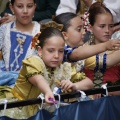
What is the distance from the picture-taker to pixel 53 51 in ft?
10.6

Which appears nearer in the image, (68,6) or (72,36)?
(72,36)

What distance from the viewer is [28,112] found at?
3.33 meters

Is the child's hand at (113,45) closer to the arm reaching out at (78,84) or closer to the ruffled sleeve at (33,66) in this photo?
the arm reaching out at (78,84)

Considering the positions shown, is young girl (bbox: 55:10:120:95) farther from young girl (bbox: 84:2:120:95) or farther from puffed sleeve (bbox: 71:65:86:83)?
puffed sleeve (bbox: 71:65:86:83)

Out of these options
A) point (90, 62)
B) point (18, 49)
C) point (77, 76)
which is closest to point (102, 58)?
point (90, 62)

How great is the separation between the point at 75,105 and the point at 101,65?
0.90 m

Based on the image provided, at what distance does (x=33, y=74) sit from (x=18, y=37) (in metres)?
1.37

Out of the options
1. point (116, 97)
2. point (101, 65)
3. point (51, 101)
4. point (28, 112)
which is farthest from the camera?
point (101, 65)

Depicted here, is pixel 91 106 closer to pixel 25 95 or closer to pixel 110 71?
pixel 25 95

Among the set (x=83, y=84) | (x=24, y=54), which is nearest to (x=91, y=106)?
(x=83, y=84)

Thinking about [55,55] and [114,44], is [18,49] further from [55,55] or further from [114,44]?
[114,44]

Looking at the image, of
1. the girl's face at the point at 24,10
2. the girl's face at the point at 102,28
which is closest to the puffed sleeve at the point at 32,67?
the girl's face at the point at 102,28

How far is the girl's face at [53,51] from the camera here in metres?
3.23

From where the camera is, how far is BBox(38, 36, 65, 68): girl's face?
3.23m
